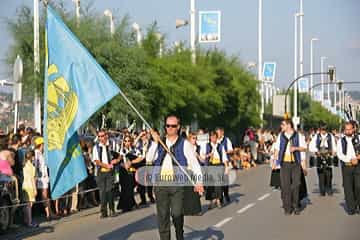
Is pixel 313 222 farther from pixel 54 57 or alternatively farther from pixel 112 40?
pixel 112 40

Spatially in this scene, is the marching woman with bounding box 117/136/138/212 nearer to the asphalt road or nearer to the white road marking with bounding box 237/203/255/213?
the asphalt road

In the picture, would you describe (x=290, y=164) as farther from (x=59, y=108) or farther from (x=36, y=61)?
(x=36, y=61)

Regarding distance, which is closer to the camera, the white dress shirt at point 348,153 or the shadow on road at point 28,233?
the shadow on road at point 28,233

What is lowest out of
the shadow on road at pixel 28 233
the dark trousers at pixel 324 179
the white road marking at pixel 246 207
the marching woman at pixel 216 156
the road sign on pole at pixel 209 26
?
the shadow on road at pixel 28 233

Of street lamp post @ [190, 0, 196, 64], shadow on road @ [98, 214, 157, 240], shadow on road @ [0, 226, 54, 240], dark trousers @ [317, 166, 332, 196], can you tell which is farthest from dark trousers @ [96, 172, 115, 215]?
street lamp post @ [190, 0, 196, 64]

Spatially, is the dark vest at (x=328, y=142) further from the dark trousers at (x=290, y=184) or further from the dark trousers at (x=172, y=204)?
the dark trousers at (x=172, y=204)

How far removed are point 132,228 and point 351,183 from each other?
4.83m

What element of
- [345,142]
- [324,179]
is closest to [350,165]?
[345,142]

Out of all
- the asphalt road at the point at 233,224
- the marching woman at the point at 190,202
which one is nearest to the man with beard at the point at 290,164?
the asphalt road at the point at 233,224

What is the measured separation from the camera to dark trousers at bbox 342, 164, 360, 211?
637 inches

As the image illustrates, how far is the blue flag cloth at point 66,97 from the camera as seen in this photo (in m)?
10.7

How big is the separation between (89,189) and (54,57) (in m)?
7.67

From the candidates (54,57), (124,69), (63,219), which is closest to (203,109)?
(124,69)

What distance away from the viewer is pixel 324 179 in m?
21.3
